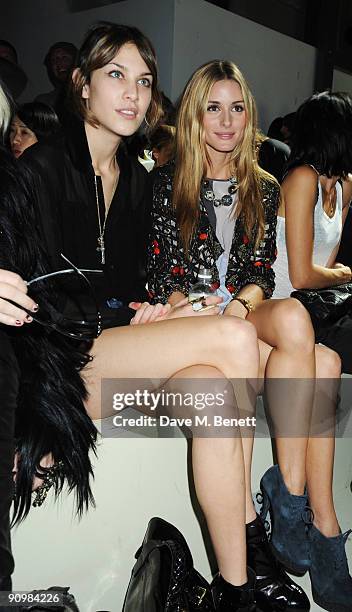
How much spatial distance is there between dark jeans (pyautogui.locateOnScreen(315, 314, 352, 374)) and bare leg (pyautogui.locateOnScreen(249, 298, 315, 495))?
1.05ft

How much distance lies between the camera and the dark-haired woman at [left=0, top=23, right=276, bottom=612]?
1.39 meters

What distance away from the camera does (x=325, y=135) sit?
2.43m

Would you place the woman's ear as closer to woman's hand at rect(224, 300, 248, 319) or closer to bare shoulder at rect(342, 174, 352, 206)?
woman's hand at rect(224, 300, 248, 319)

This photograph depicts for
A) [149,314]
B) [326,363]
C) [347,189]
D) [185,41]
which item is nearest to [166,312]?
[149,314]

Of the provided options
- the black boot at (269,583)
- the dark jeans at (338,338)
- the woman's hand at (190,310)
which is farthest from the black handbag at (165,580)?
the dark jeans at (338,338)

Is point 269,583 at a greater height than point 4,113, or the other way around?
point 4,113

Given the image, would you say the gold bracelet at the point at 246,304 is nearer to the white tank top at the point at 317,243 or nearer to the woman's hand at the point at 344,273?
the white tank top at the point at 317,243

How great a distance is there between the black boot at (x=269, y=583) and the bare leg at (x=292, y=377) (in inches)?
9.7

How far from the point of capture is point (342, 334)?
2121 millimetres

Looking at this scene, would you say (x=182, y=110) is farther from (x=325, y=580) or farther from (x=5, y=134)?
(x=325, y=580)

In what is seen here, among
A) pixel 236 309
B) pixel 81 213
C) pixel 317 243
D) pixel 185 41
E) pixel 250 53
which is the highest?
pixel 250 53

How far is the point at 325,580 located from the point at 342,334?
0.73m

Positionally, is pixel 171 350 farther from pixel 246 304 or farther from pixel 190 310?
pixel 246 304

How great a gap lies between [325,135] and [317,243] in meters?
0.37
